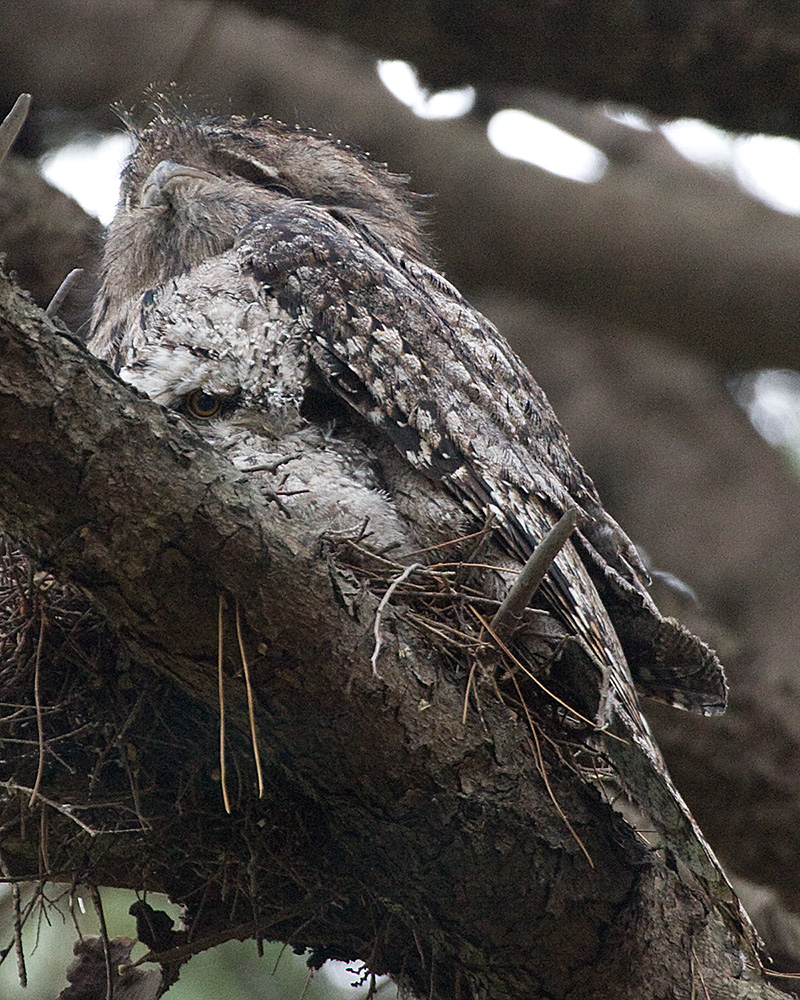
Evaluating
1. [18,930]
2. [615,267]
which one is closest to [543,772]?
[18,930]

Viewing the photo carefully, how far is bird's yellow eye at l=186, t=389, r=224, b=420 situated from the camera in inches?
111

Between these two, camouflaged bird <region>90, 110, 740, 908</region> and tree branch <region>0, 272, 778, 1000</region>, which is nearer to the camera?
tree branch <region>0, 272, 778, 1000</region>

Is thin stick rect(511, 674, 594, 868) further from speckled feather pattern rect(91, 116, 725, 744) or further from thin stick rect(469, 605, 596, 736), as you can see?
speckled feather pattern rect(91, 116, 725, 744)

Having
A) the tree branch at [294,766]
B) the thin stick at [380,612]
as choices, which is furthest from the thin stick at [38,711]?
the thin stick at [380,612]

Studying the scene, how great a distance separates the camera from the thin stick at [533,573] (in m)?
2.02

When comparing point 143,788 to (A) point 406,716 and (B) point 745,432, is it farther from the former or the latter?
(B) point 745,432

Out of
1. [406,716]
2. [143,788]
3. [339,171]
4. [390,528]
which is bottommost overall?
[143,788]

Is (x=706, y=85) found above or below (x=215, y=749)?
above

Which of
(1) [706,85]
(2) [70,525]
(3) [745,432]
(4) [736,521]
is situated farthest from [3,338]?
(3) [745,432]

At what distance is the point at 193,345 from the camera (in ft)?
9.29

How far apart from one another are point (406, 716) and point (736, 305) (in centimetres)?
385

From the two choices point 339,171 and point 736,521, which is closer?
point 339,171

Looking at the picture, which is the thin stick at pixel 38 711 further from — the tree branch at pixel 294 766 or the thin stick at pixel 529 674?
the thin stick at pixel 529 674

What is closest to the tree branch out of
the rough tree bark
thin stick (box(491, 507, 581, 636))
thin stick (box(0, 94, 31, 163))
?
thin stick (box(491, 507, 581, 636))
